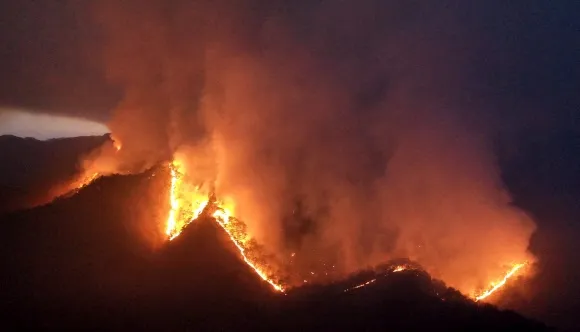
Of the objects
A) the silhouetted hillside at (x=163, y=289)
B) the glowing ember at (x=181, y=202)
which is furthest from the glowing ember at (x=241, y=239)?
the glowing ember at (x=181, y=202)

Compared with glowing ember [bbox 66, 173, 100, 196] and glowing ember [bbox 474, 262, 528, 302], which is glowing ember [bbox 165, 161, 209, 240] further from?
glowing ember [bbox 474, 262, 528, 302]

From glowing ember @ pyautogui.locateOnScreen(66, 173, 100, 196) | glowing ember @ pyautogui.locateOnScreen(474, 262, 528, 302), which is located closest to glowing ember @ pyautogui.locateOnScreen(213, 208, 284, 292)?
glowing ember @ pyautogui.locateOnScreen(66, 173, 100, 196)

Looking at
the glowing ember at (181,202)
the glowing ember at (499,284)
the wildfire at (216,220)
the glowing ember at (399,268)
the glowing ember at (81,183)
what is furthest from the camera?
the glowing ember at (81,183)

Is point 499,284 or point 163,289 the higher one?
point 499,284

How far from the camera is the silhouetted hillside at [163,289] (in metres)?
14.6

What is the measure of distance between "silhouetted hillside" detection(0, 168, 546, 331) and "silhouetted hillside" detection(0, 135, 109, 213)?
1029mm

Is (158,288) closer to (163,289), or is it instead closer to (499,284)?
(163,289)

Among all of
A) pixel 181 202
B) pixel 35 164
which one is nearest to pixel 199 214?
pixel 181 202

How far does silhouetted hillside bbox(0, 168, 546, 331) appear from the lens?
14.6 m

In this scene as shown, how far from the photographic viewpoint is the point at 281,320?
14984 mm

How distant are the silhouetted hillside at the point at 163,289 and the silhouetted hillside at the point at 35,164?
1.03 meters

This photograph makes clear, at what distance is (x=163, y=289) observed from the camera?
50.2 ft

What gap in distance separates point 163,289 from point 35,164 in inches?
247

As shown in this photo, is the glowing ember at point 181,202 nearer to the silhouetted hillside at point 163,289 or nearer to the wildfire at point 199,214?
the wildfire at point 199,214
